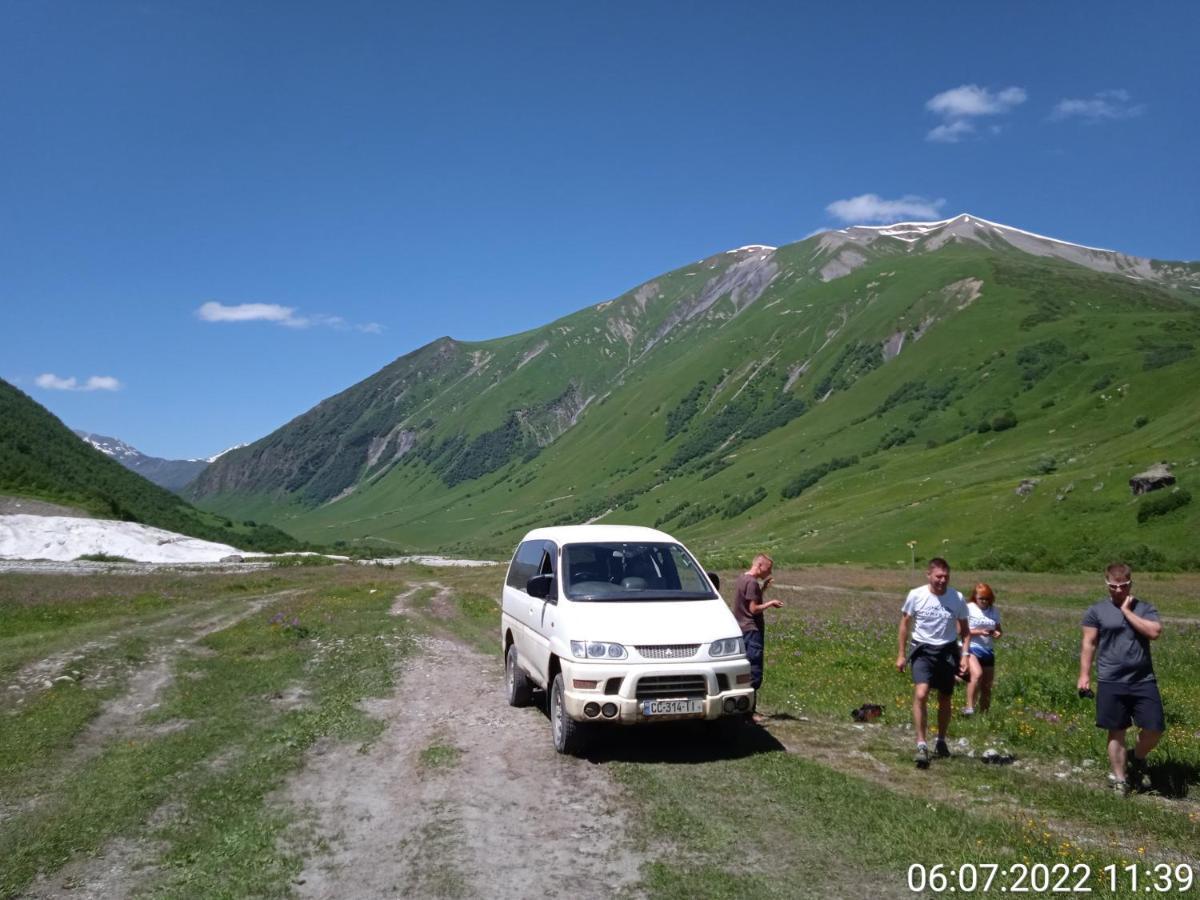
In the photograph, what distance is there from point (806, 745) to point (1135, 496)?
167 feet

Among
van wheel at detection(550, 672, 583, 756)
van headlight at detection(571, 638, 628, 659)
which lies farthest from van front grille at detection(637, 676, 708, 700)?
van wheel at detection(550, 672, 583, 756)

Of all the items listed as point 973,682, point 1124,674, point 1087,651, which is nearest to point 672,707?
point 1087,651

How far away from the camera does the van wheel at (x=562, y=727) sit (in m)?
10.4

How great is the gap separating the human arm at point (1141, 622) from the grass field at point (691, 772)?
1.68m

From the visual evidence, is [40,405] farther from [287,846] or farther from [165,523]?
[287,846]

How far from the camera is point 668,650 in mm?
10211

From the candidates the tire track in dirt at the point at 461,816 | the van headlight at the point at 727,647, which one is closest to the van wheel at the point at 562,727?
the tire track in dirt at the point at 461,816

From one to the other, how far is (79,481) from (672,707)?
93.0 meters

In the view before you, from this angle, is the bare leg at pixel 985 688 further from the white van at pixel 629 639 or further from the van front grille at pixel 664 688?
the van front grille at pixel 664 688

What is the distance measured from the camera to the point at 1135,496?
169ft

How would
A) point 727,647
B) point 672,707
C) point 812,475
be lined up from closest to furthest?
point 672,707 < point 727,647 < point 812,475

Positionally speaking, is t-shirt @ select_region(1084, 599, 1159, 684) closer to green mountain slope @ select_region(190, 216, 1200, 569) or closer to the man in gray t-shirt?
the man in gray t-shirt

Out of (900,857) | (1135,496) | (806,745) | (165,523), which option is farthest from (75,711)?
(165,523)

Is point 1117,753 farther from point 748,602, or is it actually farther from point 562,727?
point 562,727
